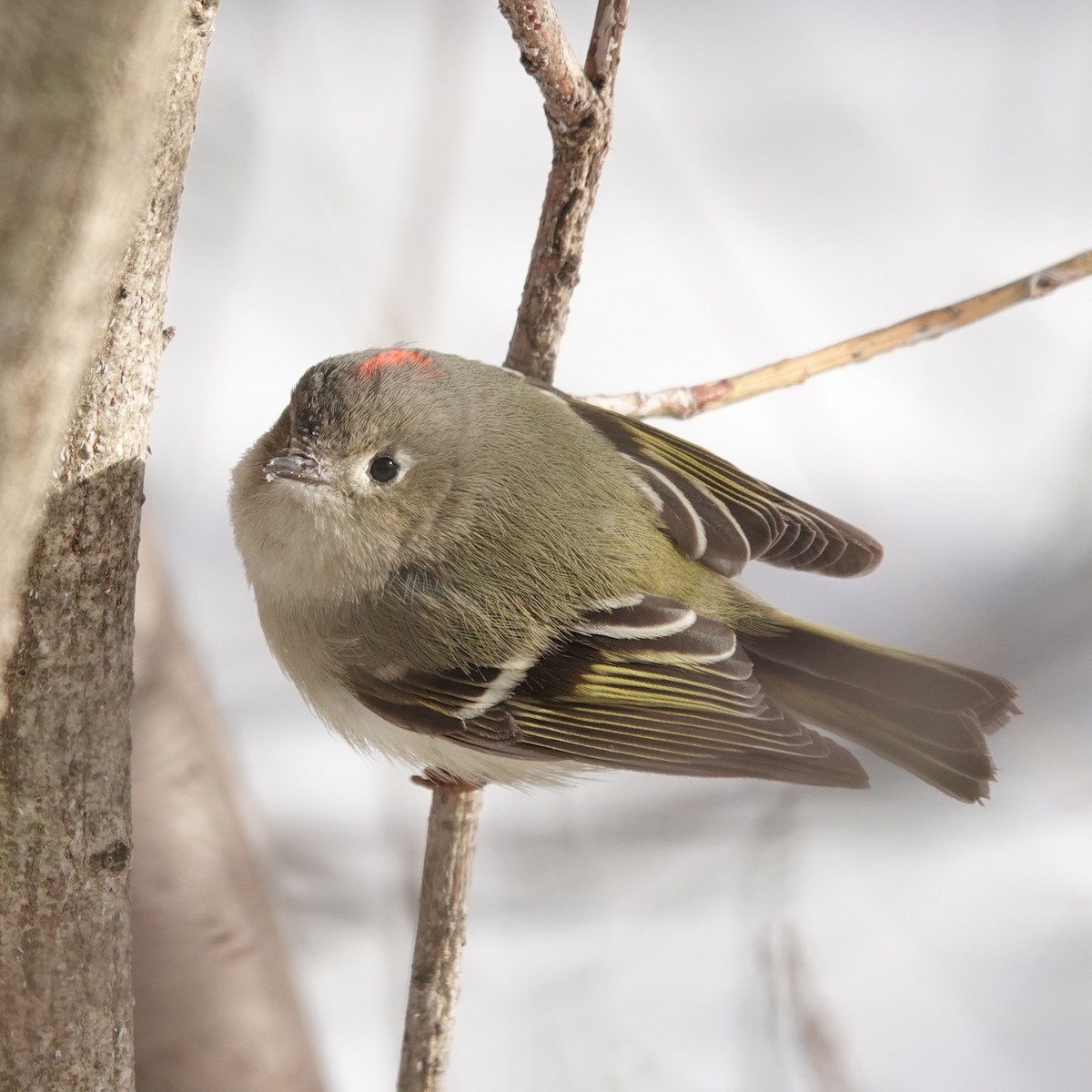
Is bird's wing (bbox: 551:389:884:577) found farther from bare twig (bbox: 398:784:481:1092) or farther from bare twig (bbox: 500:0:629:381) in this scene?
bare twig (bbox: 398:784:481:1092)

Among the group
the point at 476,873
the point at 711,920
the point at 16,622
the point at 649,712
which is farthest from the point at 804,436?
the point at 16,622

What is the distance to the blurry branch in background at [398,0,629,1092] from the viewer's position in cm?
97

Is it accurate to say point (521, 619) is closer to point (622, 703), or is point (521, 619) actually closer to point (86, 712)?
point (622, 703)

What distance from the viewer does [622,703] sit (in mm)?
1106

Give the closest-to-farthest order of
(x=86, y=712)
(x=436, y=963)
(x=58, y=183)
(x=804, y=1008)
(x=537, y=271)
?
(x=58, y=183)
(x=86, y=712)
(x=804, y=1008)
(x=436, y=963)
(x=537, y=271)

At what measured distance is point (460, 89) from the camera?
1.32 meters

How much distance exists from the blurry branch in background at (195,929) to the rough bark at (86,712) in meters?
0.30

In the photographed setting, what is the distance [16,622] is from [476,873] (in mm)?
1082

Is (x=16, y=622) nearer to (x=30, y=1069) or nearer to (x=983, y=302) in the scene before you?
(x=30, y=1069)

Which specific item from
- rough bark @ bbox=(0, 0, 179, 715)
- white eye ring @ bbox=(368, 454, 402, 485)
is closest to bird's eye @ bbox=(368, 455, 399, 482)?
white eye ring @ bbox=(368, 454, 402, 485)

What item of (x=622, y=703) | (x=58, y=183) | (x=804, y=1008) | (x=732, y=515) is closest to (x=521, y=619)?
(x=622, y=703)

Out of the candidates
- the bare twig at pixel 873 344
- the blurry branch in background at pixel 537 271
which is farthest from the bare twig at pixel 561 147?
the bare twig at pixel 873 344

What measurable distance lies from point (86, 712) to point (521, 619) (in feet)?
1.41

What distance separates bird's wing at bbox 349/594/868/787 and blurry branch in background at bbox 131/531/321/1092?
0.59 feet
